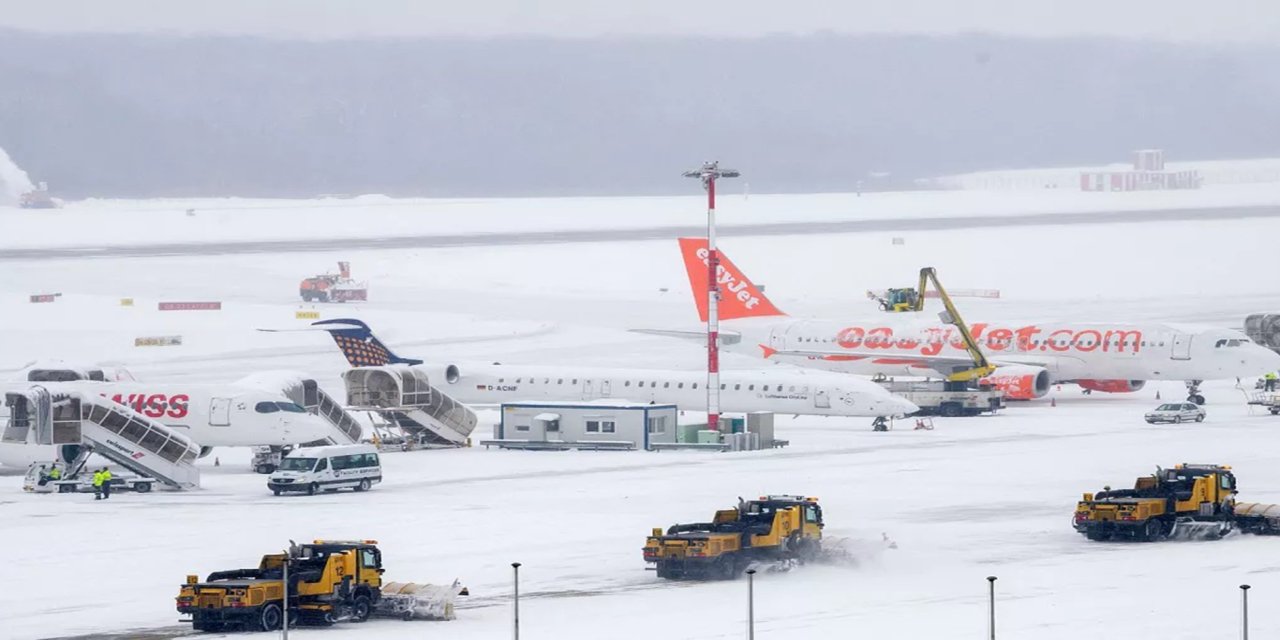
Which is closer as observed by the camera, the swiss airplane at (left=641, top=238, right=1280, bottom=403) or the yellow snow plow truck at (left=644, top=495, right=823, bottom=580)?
the yellow snow plow truck at (left=644, top=495, right=823, bottom=580)

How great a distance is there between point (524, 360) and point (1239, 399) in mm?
38902

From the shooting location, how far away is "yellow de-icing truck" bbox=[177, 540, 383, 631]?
109ft

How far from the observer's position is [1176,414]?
7200 cm

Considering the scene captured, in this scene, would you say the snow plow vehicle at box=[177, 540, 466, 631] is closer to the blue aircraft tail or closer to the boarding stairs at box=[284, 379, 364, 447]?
the boarding stairs at box=[284, 379, 364, 447]

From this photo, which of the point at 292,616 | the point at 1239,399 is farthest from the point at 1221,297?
the point at 292,616

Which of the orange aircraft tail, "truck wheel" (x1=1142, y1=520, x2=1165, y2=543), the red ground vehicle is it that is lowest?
"truck wheel" (x1=1142, y1=520, x2=1165, y2=543)

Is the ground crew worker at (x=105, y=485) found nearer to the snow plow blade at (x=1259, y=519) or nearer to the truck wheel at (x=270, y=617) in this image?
the truck wheel at (x=270, y=617)

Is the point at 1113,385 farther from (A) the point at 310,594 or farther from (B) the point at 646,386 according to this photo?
(A) the point at 310,594

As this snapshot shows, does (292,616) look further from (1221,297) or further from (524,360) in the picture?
(1221,297)

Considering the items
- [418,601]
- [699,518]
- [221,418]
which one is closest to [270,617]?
[418,601]

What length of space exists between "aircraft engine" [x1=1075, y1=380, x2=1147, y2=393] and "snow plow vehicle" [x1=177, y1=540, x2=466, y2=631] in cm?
5519

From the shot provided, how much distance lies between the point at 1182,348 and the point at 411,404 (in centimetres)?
→ 3307

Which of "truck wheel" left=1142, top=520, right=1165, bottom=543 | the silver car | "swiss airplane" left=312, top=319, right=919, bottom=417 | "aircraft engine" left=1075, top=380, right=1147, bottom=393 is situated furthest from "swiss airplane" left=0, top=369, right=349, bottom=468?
"aircraft engine" left=1075, top=380, right=1147, bottom=393

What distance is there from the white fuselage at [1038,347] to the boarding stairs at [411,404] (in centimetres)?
2289
